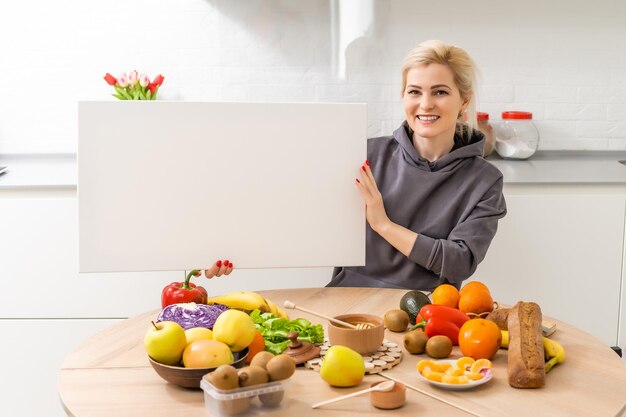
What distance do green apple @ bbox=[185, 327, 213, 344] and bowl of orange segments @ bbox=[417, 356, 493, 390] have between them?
38 cm

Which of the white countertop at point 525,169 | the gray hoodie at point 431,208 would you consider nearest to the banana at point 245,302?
the gray hoodie at point 431,208

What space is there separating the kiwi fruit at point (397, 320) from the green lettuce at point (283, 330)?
165mm

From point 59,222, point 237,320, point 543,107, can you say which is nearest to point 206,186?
point 237,320

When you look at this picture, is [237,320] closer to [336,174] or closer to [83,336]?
[336,174]

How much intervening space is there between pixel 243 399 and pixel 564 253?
6.62ft

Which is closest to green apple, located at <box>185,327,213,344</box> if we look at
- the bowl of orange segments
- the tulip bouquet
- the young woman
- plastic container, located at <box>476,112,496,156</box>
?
the bowl of orange segments

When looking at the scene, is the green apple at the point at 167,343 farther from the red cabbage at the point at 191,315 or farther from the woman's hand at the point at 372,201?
the woman's hand at the point at 372,201

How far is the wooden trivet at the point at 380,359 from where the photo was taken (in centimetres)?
161

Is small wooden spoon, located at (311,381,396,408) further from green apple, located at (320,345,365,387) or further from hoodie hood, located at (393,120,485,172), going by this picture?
hoodie hood, located at (393,120,485,172)

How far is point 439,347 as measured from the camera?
1663 millimetres

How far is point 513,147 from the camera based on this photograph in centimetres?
350

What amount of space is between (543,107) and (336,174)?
1882 millimetres

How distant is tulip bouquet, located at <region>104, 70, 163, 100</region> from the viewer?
3.33 m

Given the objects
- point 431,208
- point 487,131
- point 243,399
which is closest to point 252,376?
point 243,399
